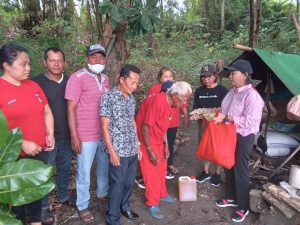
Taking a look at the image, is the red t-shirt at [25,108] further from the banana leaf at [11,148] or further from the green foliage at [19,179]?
the green foliage at [19,179]

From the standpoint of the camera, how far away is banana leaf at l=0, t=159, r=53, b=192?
61.4 inches

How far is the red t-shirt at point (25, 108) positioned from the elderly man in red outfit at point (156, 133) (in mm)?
1018

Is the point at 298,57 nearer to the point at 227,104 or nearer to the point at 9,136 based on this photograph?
the point at 227,104

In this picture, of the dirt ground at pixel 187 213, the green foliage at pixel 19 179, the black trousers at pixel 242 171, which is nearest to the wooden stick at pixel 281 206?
the dirt ground at pixel 187 213

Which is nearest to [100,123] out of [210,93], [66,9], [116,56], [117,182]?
[117,182]

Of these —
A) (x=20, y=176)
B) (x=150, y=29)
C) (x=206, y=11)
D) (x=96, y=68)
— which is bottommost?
(x=20, y=176)

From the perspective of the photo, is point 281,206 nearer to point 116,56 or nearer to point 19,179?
point 19,179

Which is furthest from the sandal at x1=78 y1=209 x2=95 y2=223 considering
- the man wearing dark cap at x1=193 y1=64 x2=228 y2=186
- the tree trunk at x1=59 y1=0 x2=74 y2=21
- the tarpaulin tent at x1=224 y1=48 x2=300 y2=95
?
the tree trunk at x1=59 y1=0 x2=74 y2=21

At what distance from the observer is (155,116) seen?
3.02m

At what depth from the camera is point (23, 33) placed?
824 cm

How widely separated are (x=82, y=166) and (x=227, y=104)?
1744 millimetres

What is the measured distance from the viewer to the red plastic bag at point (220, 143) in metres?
3.22

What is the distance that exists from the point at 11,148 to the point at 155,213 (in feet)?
6.75

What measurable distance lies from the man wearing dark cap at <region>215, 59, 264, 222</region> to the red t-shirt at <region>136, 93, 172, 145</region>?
67cm
